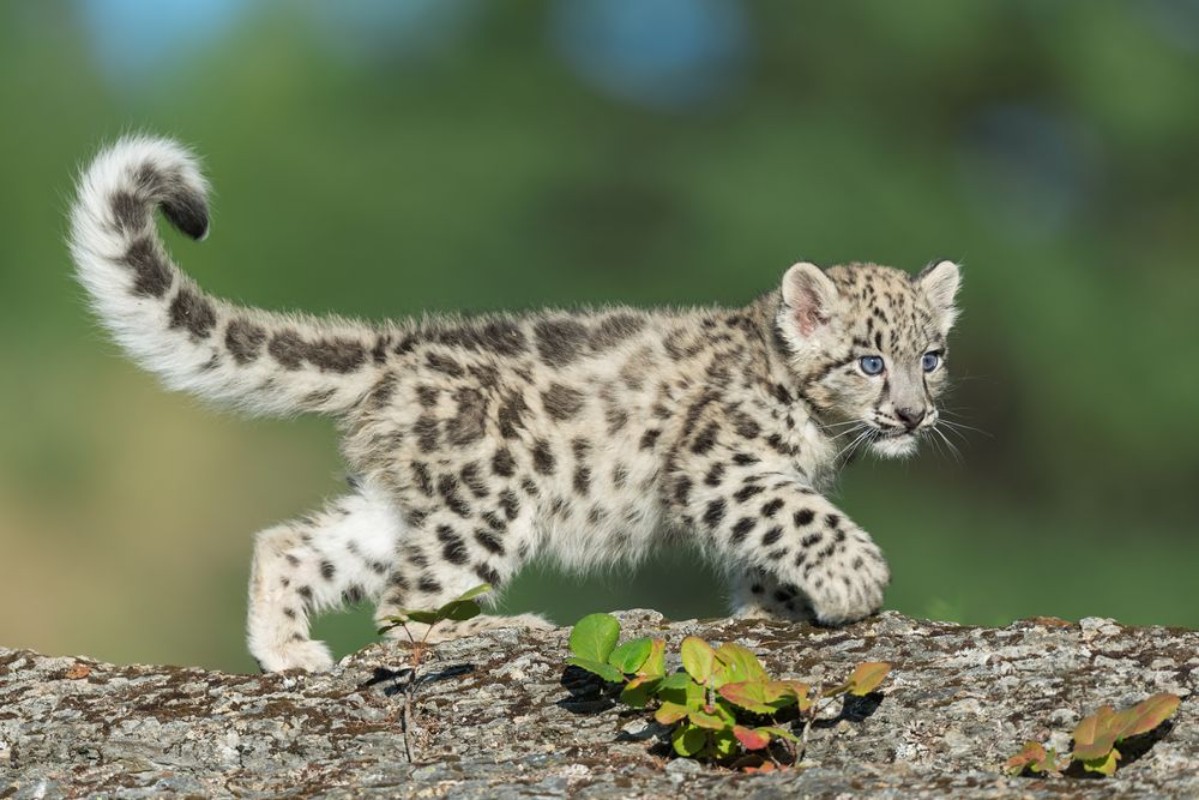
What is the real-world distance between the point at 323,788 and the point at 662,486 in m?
3.48

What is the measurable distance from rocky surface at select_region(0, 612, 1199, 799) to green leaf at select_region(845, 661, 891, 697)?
201 mm

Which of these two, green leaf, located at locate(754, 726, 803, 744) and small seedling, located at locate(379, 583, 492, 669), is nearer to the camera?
green leaf, located at locate(754, 726, 803, 744)

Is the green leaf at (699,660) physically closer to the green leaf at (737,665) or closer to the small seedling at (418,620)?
the green leaf at (737,665)

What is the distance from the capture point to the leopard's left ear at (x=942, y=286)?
8.89m

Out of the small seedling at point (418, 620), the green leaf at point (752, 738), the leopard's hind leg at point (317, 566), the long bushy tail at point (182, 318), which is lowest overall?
the green leaf at point (752, 738)

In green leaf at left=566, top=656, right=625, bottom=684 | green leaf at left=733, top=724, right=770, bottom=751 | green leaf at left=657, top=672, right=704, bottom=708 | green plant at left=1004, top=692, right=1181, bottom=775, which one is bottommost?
green plant at left=1004, top=692, right=1181, bottom=775

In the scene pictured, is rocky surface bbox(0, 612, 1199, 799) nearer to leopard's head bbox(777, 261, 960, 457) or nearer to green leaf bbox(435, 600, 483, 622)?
green leaf bbox(435, 600, 483, 622)

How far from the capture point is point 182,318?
820cm

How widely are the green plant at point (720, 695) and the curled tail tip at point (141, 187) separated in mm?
3275

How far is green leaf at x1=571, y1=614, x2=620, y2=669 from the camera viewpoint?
5.63 m

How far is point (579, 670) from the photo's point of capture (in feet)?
19.9

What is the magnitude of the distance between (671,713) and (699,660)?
20cm

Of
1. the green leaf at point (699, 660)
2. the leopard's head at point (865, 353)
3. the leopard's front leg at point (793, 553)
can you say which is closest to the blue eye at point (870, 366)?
the leopard's head at point (865, 353)

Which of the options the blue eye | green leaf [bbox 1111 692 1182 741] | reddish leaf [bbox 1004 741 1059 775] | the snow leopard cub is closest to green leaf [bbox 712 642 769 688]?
reddish leaf [bbox 1004 741 1059 775]
